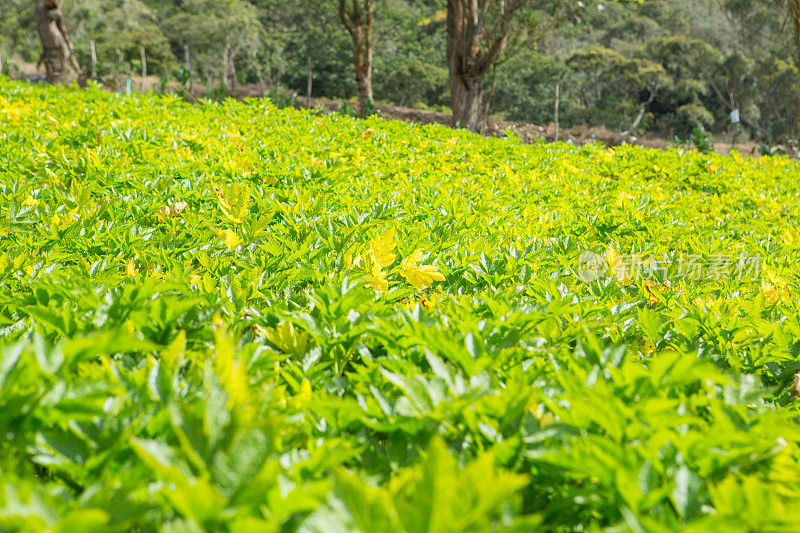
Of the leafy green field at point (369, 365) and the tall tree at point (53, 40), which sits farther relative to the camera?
the tall tree at point (53, 40)

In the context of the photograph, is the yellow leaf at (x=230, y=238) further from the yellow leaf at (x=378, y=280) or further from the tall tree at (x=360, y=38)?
the tall tree at (x=360, y=38)

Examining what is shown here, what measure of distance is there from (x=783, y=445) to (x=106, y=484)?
99 centimetres

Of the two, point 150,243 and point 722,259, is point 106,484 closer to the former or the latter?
point 150,243

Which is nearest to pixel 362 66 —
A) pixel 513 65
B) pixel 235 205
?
pixel 235 205

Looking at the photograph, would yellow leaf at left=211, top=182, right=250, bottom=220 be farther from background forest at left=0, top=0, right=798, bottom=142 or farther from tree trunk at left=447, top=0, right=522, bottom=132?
background forest at left=0, top=0, right=798, bottom=142

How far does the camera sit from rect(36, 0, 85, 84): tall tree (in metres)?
9.35

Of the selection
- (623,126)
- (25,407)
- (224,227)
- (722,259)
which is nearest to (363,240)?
(224,227)

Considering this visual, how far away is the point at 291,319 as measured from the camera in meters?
1.19

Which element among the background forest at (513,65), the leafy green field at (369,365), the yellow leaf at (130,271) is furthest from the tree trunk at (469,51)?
the background forest at (513,65)

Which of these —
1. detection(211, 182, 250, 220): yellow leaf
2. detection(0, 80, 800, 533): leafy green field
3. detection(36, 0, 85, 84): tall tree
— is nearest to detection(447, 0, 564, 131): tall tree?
detection(36, 0, 85, 84): tall tree

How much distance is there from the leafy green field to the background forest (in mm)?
30831

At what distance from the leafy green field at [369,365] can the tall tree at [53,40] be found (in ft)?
28.0

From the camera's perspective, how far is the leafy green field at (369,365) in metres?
0.67

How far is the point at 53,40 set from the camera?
937 cm
